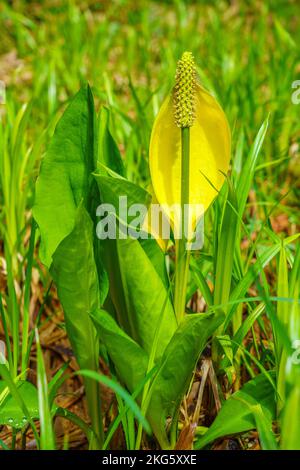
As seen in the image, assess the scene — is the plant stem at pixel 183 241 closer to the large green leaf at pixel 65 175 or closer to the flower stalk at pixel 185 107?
the flower stalk at pixel 185 107

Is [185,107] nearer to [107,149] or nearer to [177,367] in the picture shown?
[107,149]

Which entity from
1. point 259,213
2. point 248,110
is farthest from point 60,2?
point 259,213

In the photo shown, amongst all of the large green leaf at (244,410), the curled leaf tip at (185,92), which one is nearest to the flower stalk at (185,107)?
the curled leaf tip at (185,92)

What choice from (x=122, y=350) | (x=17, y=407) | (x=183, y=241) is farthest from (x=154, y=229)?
(x=17, y=407)

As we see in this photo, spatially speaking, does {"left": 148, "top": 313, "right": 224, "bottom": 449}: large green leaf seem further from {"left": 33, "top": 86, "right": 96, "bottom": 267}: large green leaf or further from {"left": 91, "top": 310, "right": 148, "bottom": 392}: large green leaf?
{"left": 33, "top": 86, "right": 96, "bottom": 267}: large green leaf

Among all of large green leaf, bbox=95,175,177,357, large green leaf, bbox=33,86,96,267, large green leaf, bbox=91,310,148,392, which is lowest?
large green leaf, bbox=91,310,148,392

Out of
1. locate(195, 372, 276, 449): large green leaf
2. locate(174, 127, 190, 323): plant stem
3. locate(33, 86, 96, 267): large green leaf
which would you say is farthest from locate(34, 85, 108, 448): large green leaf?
locate(195, 372, 276, 449): large green leaf

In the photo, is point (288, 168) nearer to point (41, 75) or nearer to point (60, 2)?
point (41, 75)
